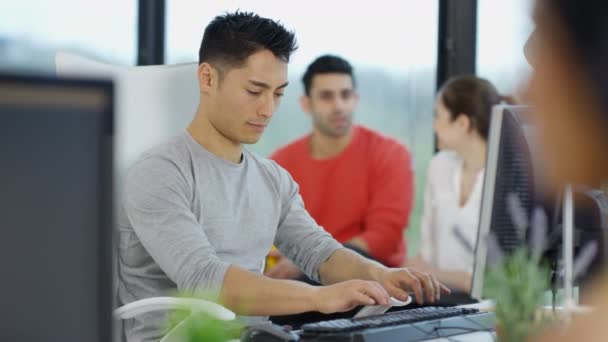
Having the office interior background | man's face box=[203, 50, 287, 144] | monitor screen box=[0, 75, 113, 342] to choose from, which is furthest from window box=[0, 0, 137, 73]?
monitor screen box=[0, 75, 113, 342]

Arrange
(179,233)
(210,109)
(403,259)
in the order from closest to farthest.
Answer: (179,233) < (210,109) < (403,259)

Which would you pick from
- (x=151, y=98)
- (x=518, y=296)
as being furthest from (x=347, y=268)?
(x=518, y=296)

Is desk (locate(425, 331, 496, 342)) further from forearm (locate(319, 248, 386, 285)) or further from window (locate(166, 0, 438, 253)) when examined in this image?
window (locate(166, 0, 438, 253))

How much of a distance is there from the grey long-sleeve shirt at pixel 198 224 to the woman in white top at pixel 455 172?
4.03 ft

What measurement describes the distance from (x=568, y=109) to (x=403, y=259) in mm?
Result: 2873

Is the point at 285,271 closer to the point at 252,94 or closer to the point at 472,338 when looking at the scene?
the point at 252,94

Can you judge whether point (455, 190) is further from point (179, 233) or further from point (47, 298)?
point (47, 298)

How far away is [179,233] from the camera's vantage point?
6.04 feet

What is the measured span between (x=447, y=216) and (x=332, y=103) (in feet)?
2.18

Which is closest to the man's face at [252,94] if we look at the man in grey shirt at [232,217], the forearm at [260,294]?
the man in grey shirt at [232,217]

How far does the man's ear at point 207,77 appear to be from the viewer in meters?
2.21

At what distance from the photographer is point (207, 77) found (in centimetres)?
222

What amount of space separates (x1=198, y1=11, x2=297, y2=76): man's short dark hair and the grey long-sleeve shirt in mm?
220

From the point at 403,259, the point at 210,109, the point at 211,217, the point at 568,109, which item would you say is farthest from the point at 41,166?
the point at 403,259
